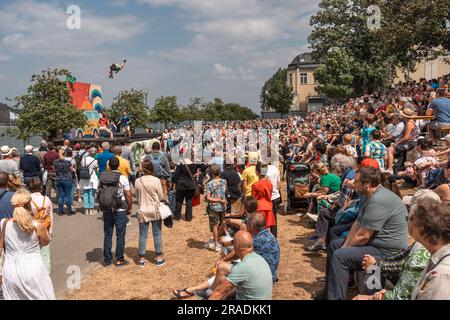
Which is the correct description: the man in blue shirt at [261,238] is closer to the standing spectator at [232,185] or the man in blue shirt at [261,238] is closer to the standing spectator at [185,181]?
the standing spectator at [232,185]

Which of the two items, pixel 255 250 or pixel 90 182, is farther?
pixel 90 182

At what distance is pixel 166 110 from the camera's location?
5491 centimetres

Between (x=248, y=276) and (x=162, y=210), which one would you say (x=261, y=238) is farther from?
(x=162, y=210)

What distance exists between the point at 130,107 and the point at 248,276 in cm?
3420

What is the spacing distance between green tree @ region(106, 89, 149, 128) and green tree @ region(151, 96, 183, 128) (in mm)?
16300

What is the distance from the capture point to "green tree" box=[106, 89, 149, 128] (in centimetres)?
3616

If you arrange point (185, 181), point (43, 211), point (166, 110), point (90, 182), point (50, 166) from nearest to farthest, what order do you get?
point (43, 211) → point (185, 181) → point (90, 182) → point (50, 166) → point (166, 110)

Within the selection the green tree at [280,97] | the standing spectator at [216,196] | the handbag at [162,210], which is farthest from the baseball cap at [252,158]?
the green tree at [280,97]

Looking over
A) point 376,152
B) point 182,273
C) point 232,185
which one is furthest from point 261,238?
point 376,152

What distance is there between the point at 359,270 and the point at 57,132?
18588 mm

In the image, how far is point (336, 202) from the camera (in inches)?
277

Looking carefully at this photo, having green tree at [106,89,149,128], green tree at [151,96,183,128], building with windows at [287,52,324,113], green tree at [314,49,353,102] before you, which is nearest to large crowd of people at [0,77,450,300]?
green tree at [106,89,149,128]

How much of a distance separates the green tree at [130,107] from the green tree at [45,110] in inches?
610

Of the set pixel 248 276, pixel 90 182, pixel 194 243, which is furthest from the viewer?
pixel 90 182
